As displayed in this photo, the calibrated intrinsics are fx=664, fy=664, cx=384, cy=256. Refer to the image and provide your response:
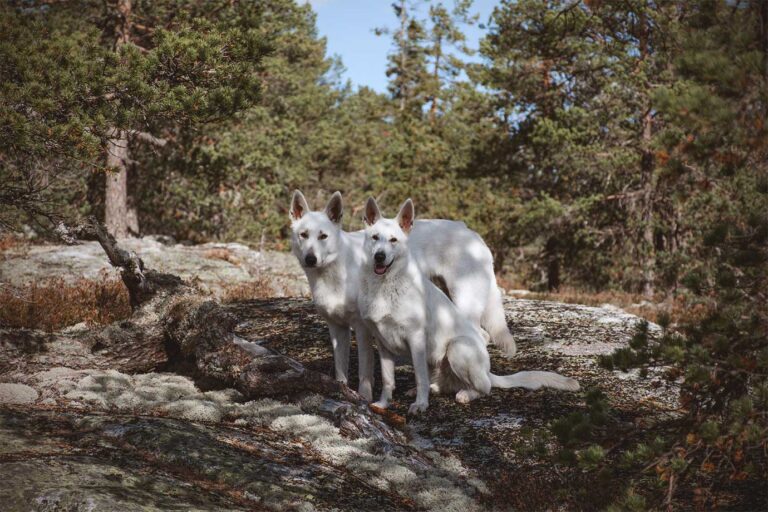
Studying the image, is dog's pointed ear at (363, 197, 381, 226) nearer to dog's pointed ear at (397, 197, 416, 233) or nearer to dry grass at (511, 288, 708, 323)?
dog's pointed ear at (397, 197, 416, 233)

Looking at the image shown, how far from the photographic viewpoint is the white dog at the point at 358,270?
23.4 ft

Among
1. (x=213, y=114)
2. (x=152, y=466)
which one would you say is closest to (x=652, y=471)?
(x=152, y=466)

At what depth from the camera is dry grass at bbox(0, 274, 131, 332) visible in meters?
9.77

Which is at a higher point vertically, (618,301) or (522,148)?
(522,148)

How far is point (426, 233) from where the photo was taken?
8.35 metres

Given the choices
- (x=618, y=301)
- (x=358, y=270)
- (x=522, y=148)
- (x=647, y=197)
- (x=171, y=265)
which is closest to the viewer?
(x=358, y=270)

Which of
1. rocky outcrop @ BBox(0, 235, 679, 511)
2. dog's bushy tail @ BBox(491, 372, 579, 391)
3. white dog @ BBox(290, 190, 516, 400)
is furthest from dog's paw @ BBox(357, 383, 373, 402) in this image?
dog's bushy tail @ BBox(491, 372, 579, 391)

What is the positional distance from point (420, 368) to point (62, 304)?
6606 millimetres

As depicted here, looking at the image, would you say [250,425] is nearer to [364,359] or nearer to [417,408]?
[364,359]

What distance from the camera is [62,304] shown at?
10.5 meters

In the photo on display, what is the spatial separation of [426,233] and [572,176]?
13750 mm

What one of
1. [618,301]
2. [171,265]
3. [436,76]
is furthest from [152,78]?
[436,76]

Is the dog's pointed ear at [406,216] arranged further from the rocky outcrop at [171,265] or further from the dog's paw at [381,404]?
the rocky outcrop at [171,265]

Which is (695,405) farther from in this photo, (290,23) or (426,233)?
(290,23)
